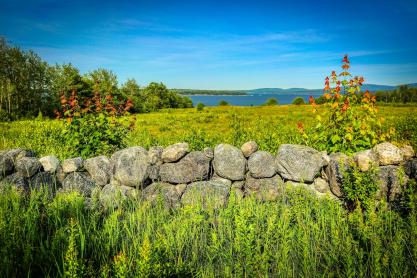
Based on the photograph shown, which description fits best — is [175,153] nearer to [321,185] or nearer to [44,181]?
[44,181]

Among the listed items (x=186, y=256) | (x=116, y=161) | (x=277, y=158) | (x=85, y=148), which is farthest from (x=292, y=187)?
→ (x=85, y=148)

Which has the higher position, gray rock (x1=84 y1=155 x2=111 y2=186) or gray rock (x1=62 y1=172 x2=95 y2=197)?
gray rock (x1=84 y1=155 x2=111 y2=186)

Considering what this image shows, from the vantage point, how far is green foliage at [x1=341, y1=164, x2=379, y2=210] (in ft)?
15.1

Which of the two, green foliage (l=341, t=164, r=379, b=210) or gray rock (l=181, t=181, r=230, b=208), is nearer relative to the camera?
green foliage (l=341, t=164, r=379, b=210)

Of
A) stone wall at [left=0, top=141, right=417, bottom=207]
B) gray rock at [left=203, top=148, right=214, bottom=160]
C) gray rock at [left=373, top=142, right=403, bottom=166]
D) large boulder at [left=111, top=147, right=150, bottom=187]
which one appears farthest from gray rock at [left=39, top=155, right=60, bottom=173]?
gray rock at [left=373, top=142, right=403, bottom=166]

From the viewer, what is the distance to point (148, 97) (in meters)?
77.9

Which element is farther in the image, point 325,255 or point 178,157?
point 178,157

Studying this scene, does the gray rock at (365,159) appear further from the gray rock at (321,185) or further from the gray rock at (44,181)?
the gray rock at (44,181)

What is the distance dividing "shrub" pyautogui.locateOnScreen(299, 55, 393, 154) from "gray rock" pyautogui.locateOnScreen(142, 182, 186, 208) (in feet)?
10.5

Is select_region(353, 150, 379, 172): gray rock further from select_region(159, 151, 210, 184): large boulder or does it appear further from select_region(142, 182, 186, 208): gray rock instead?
select_region(142, 182, 186, 208): gray rock

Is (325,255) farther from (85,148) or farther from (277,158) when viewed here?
(85,148)

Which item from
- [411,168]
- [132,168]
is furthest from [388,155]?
[132,168]

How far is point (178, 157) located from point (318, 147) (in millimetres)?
3132

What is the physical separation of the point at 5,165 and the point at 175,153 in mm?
3483
